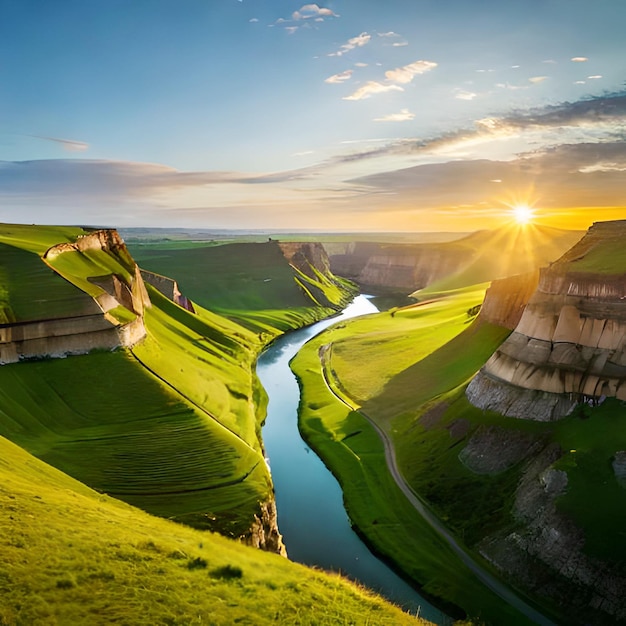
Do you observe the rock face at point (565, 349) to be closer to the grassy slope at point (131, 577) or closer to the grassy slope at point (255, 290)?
the grassy slope at point (131, 577)

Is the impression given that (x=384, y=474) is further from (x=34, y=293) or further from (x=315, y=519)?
(x=34, y=293)

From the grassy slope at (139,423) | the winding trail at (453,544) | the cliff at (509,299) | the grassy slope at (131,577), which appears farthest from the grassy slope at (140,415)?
the cliff at (509,299)

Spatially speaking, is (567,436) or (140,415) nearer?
(567,436)

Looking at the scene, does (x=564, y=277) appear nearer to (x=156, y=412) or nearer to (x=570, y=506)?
(x=570, y=506)

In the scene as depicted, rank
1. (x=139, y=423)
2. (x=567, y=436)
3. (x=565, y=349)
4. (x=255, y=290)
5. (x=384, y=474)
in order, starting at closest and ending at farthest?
(x=567, y=436) → (x=565, y=349) → (x=139, y=423) → (x=384, y=474) → (x=255, y=290)

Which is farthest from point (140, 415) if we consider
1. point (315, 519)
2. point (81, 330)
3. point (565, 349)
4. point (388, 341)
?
point (388, 341)

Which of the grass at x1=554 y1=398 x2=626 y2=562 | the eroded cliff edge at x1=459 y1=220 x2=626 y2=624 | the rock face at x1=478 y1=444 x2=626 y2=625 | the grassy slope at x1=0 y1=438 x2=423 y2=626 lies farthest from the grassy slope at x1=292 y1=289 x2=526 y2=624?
the grassy slope at x1=0 y1=438 x2=423 y2=626
